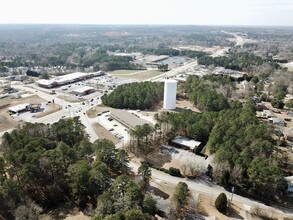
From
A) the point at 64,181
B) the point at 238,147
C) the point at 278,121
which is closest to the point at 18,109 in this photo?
the point at 64,181

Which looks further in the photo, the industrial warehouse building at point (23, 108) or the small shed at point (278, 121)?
the industrial warehouse building at point (23, 108)

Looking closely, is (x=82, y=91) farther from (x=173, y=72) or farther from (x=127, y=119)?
(x=173, y=72)

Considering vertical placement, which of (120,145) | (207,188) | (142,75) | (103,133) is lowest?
(142,75)

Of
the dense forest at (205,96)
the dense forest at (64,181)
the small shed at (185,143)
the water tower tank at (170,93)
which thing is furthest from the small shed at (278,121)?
the dense forest at (64,181)

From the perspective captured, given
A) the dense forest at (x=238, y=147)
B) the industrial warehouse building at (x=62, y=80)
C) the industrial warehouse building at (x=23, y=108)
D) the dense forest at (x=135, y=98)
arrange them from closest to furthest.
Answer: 1. the dense forest at (x=238, y=147)
2. the industrial warehouse building at (x=23, y=108)
3. the dense forest at (x=135, y=98)
4. the industrial warehouse building at (x=62, y=80)

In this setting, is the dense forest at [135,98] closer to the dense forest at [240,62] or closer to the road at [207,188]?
A: the road at [207,188]

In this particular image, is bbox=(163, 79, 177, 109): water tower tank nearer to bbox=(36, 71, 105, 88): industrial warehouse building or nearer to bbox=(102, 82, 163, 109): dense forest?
bbox=(102, 82, 163, 109): dense forest

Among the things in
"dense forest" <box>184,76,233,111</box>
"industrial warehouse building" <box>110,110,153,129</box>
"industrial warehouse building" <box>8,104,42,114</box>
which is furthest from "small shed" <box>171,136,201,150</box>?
"industrial warehouse building" <box>8,104,42,114</box>
